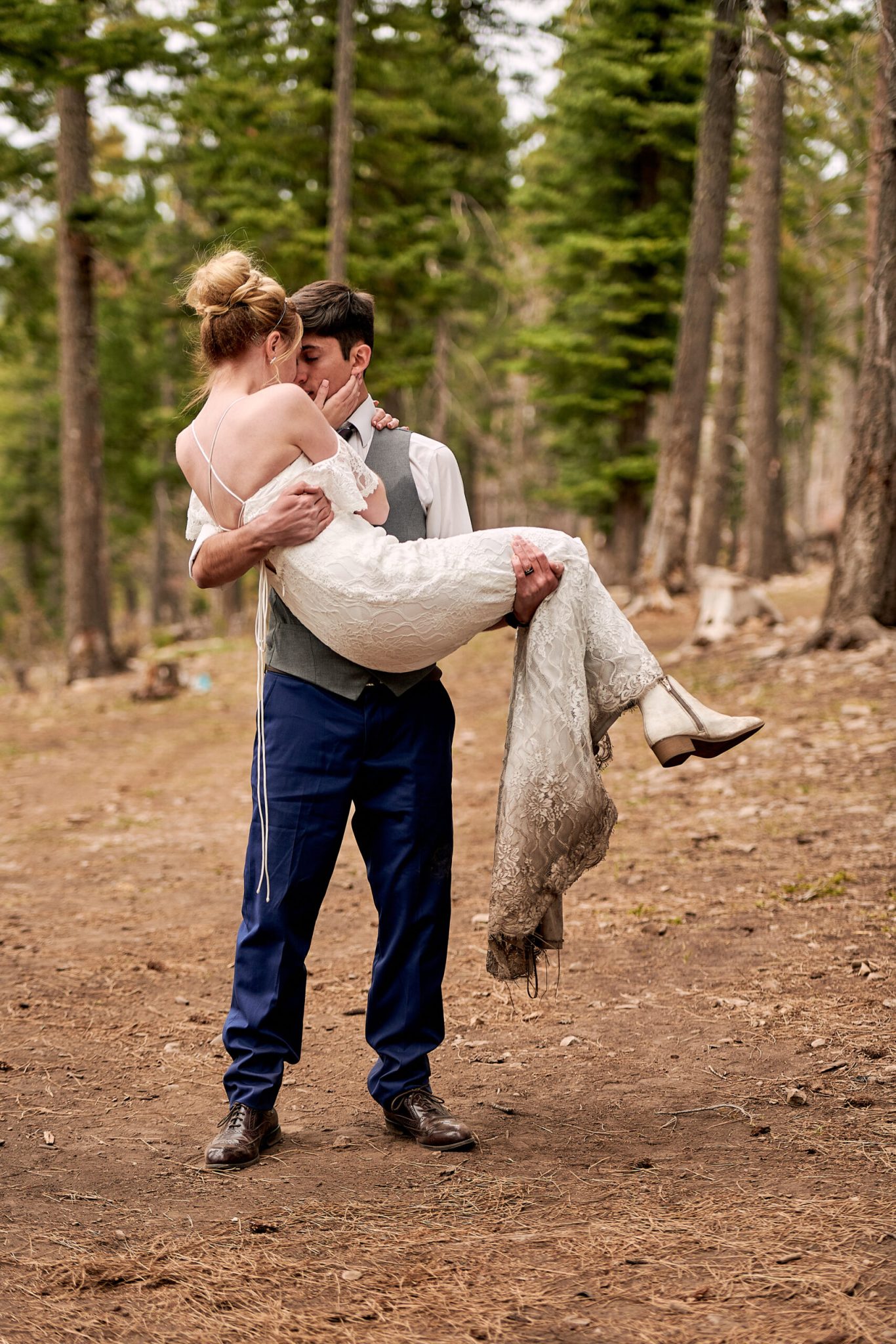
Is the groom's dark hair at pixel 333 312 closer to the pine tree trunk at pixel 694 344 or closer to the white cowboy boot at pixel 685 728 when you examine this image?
the white cowboy boot at pixel 685 728

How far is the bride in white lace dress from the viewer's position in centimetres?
327

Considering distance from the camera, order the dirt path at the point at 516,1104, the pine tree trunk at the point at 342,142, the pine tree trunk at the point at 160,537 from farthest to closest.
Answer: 1. the pine tree trunk at the point at 160,537
2. the pine tree trunk at the point at 342,142
3. the dirt path at the point at 516,1104

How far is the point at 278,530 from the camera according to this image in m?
3.24

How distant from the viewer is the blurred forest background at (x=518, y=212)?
36.7ft

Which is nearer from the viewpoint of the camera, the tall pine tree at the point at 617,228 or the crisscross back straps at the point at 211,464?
the crisscross back straps at the point at 211,464

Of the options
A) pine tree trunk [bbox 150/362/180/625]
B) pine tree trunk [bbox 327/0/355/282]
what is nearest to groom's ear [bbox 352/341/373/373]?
pine tree trunk [bbox 327/0/355/282]

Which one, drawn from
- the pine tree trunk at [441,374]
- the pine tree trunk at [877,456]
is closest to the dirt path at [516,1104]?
the pine tree trunk at [877,456]

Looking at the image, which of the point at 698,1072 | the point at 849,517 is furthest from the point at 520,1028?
the point at 849,517

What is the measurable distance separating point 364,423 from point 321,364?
0.68ft

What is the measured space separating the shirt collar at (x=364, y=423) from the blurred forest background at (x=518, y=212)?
681 centimetres

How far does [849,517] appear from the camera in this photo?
10016mm

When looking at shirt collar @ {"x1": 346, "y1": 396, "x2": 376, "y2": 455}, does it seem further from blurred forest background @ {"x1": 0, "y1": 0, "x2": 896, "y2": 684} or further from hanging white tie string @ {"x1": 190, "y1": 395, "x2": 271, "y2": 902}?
blurred forest background @ {"x1": 0, "y1": 0, "x2": 896, "y2": 684}

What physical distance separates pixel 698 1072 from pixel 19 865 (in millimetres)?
5005

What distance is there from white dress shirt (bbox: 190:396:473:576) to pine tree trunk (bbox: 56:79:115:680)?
13.7 meters
